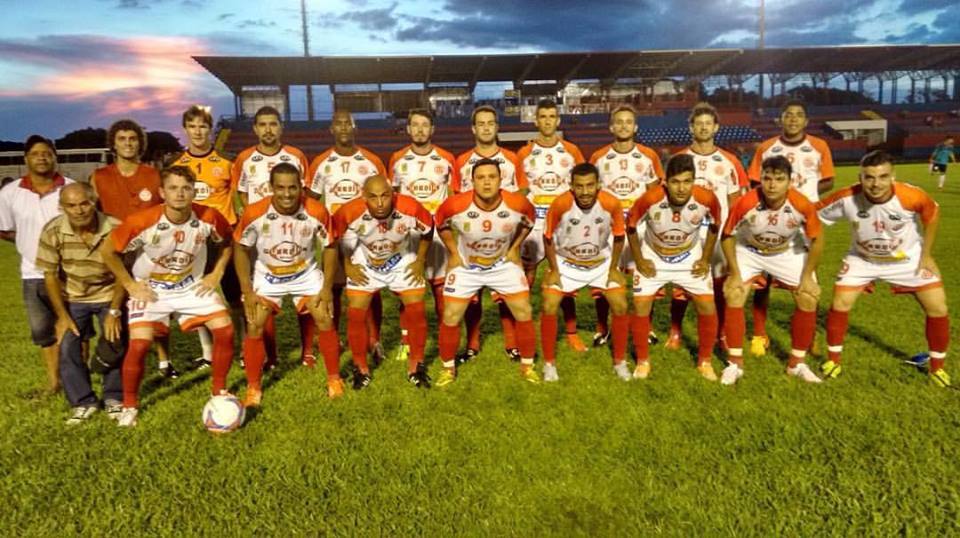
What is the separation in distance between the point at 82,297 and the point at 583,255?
3811mm

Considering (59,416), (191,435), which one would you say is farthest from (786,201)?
Result: (59,416)

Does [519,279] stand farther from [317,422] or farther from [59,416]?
[59,416]

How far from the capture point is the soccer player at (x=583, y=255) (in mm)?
4875

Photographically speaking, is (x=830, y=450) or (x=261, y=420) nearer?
(x=830, y=450)

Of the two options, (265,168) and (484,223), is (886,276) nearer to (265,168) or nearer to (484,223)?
(484,223)

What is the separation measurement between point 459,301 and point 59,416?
305 centimetres

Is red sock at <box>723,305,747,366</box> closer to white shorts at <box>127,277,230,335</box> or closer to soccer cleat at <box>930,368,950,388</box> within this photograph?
soccer cleat at <box>930,368,950,388</box>

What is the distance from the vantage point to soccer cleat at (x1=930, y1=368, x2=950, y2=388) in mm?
4473

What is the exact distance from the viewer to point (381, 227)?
4.83 meters

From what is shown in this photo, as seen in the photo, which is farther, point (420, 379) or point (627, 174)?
point (627, 174)

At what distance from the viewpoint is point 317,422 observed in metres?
4.18

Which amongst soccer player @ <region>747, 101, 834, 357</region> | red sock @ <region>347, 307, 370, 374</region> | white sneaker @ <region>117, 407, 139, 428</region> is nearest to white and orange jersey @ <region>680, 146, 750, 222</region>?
soccer player @ <region>747, 101, 834, 357</region>

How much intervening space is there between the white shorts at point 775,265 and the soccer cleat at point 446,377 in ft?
8.23

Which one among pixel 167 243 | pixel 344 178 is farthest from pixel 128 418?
pixel 344 178
